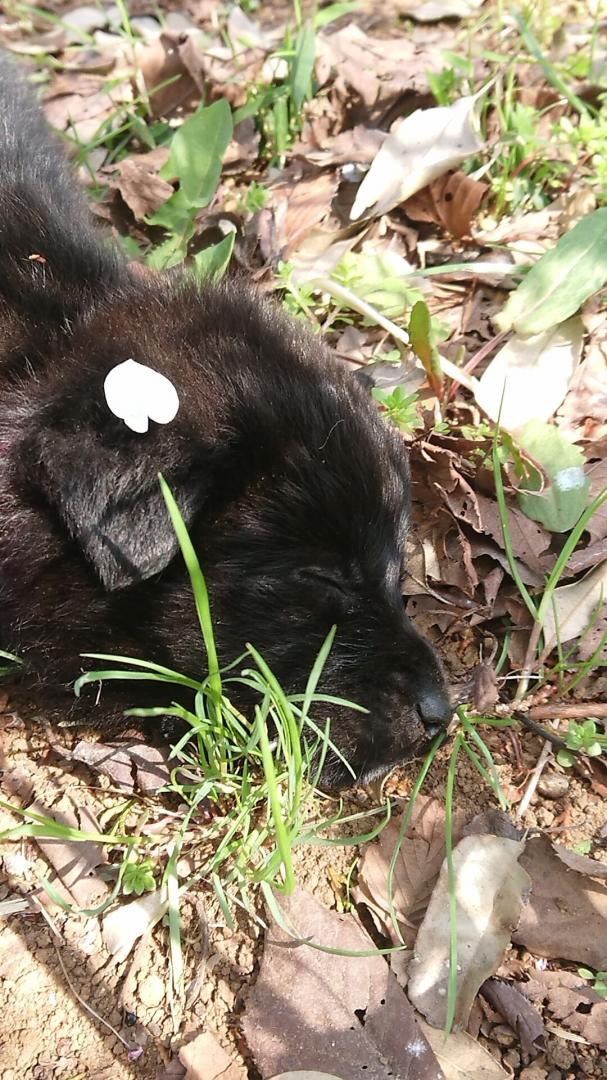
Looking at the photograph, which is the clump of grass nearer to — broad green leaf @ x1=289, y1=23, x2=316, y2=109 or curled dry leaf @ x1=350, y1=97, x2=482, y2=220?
curled dry leaf @ x1=350, y1=97, x2=482, y2=220

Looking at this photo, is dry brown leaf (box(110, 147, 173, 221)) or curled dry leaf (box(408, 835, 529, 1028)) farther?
dry brown leaf (box(110, 147, 173, 221))

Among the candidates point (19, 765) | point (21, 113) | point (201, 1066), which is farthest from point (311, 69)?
point (201, 1066)

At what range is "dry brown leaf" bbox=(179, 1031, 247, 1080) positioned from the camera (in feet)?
6.47

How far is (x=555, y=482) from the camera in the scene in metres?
2.85

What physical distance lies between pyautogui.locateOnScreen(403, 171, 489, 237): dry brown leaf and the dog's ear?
241cm

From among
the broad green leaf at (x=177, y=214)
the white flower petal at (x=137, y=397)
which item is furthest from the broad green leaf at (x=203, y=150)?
the white flower petal at (x=137, y=397)

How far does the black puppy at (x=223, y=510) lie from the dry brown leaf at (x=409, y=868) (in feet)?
0.61

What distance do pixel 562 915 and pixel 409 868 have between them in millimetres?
390

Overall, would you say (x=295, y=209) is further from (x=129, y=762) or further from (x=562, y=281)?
(x=129, y=762)

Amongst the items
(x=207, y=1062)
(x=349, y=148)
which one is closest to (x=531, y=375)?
(x=349, y=148)

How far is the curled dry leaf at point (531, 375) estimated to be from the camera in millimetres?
3156

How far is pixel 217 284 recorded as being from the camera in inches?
103

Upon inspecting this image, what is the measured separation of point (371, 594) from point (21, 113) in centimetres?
217

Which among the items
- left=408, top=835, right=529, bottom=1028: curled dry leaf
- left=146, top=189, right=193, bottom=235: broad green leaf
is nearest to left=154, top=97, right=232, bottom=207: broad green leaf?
left=146, top=189, right=193, bottom=235: broad green leaf
